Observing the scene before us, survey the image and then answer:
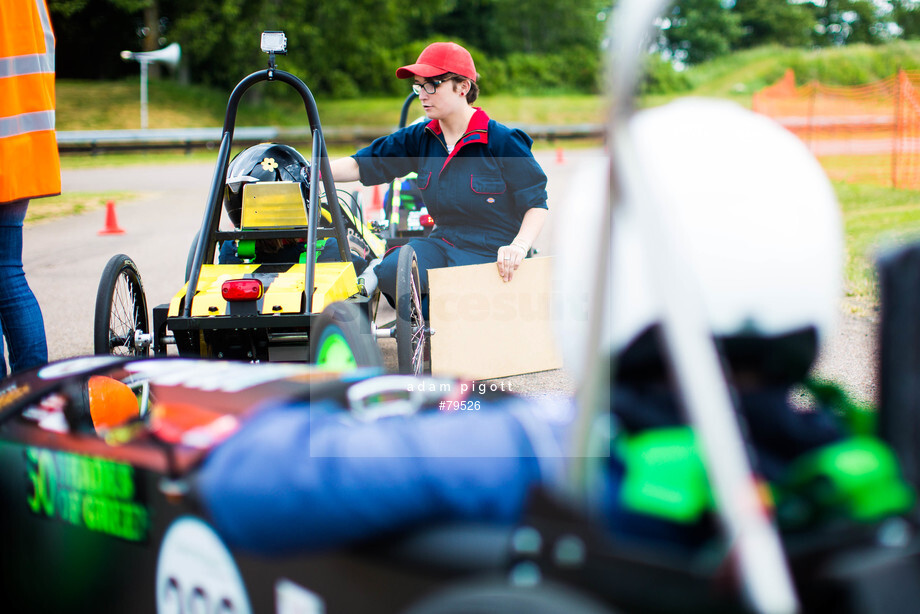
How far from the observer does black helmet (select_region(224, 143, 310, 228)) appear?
13.2ft

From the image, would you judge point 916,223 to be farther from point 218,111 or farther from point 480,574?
point 218,111

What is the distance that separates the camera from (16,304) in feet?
10.6

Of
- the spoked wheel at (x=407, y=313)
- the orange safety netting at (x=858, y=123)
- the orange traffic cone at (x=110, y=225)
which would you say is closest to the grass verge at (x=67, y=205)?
the orange traffic cone at (x=110, y=225)

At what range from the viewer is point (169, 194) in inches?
554

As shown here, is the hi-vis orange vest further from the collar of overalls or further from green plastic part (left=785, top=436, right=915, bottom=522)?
green plastic part (left=785, top=436, right=915, bottom=522)

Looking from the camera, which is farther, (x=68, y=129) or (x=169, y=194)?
(x=68, y=129)

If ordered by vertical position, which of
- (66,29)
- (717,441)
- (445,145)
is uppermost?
(66,29)

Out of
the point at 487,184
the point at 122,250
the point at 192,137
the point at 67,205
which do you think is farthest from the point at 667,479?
the point at 192,137

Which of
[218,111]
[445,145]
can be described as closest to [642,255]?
[445,145]

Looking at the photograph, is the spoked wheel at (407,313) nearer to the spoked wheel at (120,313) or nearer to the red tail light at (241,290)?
the red tail light at (241,290)

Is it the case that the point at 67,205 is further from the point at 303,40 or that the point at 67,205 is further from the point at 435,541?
the point at 303,40

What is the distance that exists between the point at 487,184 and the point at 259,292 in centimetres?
138

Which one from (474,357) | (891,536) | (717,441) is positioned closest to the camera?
(717,441)

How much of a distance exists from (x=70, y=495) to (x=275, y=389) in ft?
1.53
